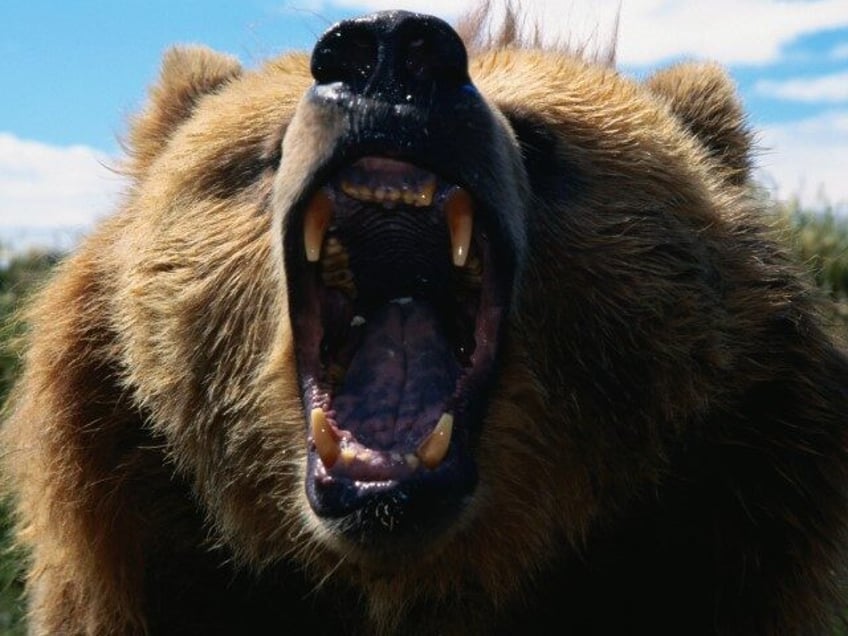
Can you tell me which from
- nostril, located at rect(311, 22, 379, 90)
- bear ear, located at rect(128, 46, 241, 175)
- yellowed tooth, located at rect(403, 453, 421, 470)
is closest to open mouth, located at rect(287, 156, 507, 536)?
yellowed tooth, located at rect(403, 453, 421, 470)

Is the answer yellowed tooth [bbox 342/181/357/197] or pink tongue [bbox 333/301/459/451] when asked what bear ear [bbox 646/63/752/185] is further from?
yellowed tooth [bbox 342/181/357/197]

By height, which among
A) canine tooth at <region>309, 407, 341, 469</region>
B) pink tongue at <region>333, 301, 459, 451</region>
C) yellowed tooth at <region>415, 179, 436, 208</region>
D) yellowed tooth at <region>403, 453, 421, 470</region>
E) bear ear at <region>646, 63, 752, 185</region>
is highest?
bear ear at <region>646, 63, 752, 185</region>

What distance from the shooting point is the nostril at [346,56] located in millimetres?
2912

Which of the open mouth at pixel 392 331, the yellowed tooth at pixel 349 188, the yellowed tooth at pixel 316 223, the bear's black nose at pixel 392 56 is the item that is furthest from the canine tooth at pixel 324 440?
the bear's black nose at pixel 392 56

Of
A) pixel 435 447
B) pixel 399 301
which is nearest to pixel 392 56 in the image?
pixel 399 301

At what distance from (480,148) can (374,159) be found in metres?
0.29

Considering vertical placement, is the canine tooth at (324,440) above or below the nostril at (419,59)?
below

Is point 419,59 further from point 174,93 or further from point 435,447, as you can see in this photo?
point 174,93

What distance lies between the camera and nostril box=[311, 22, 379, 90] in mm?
2912

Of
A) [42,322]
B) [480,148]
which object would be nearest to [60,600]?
[42,322]

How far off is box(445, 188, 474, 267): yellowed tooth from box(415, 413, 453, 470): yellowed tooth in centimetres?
43

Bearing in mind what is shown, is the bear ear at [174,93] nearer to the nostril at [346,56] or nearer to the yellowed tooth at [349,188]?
the yellowed tooth at [349,188]

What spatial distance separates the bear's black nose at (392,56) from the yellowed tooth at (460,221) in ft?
1.00

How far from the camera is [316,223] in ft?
10.6
